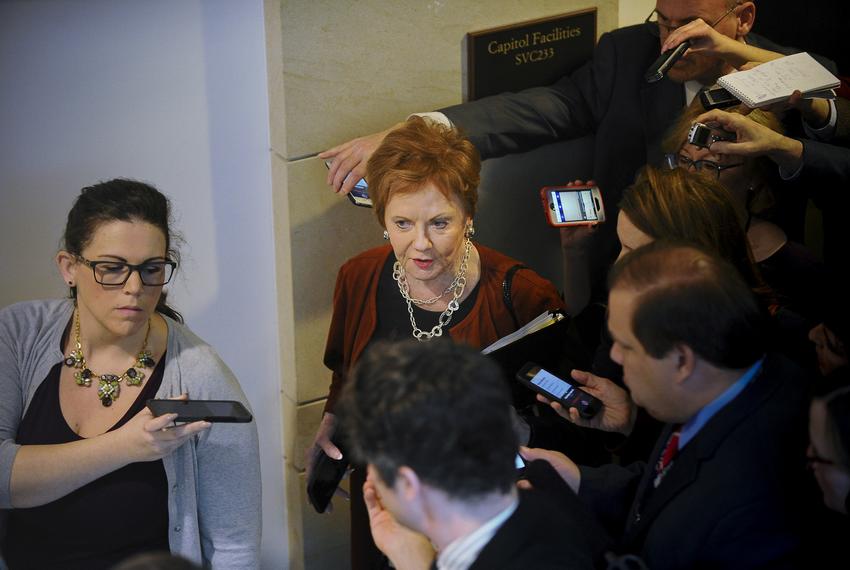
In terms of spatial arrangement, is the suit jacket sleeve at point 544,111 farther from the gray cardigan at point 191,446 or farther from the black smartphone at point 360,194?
the gray cardigan at point 191,446

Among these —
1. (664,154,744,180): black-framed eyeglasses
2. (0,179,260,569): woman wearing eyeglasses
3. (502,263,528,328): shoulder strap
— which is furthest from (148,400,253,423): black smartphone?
(664,154,744,180): black-framed eyeglasses

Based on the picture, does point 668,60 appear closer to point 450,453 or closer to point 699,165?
point 699,165

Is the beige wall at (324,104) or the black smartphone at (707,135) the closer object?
the black smartphone at (707,135)

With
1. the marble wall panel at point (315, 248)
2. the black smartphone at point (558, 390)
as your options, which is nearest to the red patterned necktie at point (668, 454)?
the black smartphone at point (558, 390)

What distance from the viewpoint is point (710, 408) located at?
2021 millimetres

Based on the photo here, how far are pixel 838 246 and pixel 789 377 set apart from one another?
107 centimetres

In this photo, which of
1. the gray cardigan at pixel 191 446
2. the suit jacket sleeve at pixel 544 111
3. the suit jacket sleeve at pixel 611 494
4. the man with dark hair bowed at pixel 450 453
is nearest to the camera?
the man with dark hair bowed at pixel 450 453

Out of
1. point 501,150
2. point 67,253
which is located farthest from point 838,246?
point 67,253

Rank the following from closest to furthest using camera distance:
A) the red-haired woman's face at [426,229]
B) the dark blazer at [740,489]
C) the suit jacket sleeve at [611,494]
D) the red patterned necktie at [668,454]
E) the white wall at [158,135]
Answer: the dark blazer at [740,489], the red patterned necktie at [668,454], the suit jacket sleeve at [611,494], the white wall at [158,135], the red-haired woman's face at [426,229]

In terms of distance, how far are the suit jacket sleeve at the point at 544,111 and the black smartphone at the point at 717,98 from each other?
0.45 meters

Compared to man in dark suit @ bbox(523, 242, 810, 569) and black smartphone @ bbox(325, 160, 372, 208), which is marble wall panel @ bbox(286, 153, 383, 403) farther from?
man in dark suit @ bbox(523, 242, 810, 569)

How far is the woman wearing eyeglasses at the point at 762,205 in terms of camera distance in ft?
8.89

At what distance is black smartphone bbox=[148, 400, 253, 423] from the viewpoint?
7.57ft

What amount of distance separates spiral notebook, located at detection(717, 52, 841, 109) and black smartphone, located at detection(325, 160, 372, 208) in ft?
3.28
